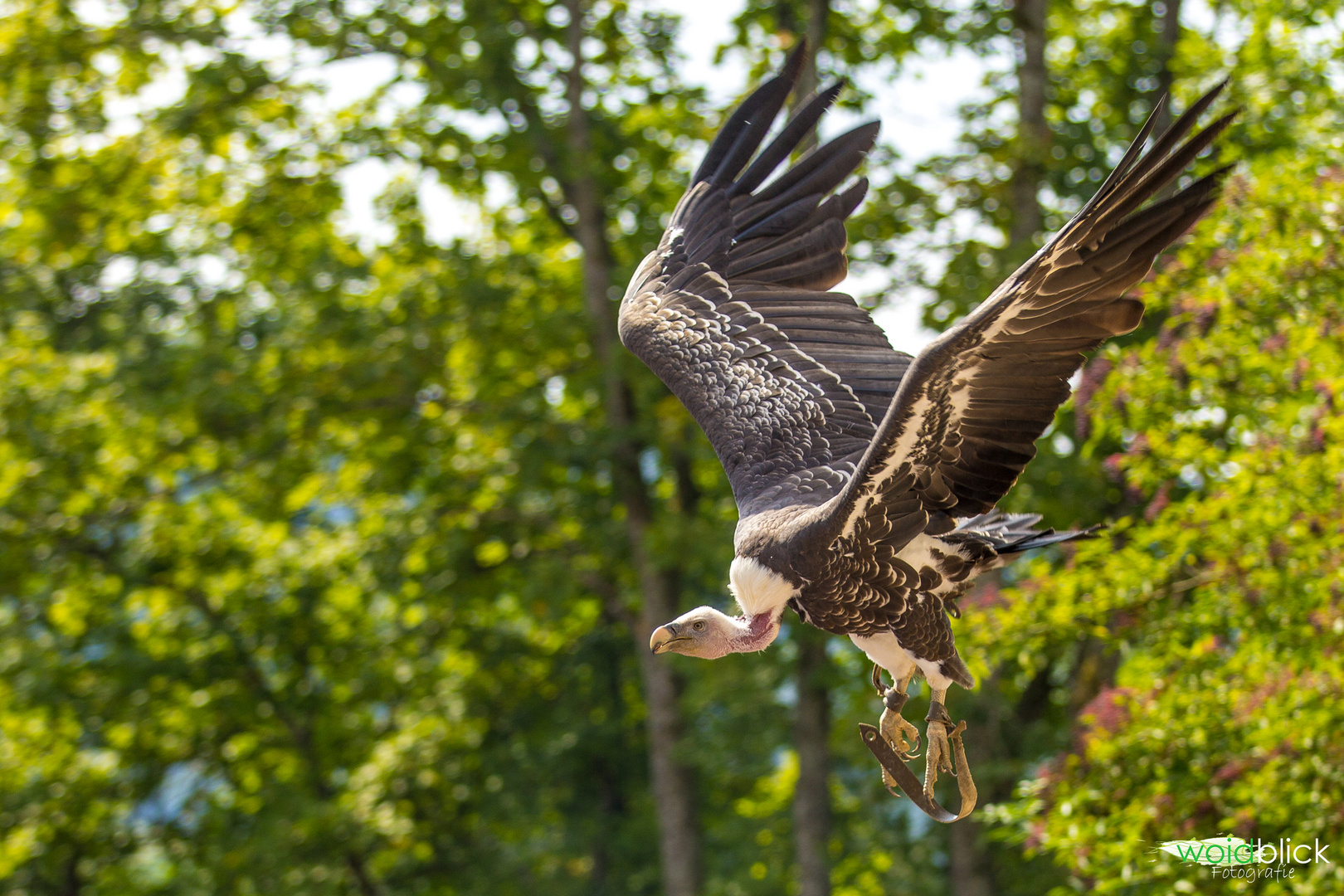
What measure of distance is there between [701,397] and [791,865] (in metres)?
9.33

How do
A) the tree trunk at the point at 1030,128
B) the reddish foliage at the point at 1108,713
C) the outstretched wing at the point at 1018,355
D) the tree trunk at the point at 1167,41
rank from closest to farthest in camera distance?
1. the outstretched wing at the point at 1018,355
2. the reddish foliage at the point at 1108,713
3. the tree trunk at the point at 1030,128
4. the tree trunk at the point at 1167,41

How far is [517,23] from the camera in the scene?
13180 mm

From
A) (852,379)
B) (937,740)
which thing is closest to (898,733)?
(937,740)

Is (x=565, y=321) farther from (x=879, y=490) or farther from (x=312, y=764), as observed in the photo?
(x=879, y=490)

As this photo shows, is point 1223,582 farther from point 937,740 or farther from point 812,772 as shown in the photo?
point 812,772

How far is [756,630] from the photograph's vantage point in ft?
11.8

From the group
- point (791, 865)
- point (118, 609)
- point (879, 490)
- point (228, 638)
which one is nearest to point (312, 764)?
point (228, 638)

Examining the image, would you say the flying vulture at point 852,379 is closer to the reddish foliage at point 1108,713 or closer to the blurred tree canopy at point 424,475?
the reddish foliage at point 1108,713

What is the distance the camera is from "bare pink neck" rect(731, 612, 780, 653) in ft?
11.7

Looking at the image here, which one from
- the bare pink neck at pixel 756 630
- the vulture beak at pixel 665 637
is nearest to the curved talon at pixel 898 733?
the bare pink neck at pixel 756 630

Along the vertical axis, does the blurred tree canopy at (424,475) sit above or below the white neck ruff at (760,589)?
below

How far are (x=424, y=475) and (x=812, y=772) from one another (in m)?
4.67

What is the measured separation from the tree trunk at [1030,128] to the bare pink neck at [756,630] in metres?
7.01

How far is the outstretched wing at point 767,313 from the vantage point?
14.7 feet
